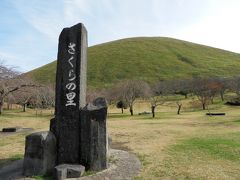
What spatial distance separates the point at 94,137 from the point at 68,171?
1411mm

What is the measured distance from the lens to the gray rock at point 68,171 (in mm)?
9867

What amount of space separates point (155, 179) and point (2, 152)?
8.30 metres

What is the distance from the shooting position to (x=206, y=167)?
11219mm

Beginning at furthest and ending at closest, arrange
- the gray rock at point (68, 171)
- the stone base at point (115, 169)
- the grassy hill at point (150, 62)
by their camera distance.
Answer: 1. the grassy hill at point (150, 62)
2. the stone base at point (115, 169)
3. the gray rock at point (68, 171)

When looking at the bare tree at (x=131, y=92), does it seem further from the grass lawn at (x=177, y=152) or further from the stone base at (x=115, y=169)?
the stone base at (x=115, y=169)

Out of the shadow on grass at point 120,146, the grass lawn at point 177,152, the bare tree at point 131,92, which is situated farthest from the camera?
the bare tree at point 131,92

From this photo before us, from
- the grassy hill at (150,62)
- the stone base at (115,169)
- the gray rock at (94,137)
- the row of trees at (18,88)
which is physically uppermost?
the grassy hill at (150,62)

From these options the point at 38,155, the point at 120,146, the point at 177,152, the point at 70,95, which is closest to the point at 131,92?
the point at 120,146

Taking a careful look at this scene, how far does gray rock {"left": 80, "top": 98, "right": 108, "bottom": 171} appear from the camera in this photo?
10.8m

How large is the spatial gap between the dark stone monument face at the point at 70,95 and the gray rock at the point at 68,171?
0.78m

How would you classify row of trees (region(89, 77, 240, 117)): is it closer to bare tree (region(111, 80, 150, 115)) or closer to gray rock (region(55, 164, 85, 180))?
bare tree (region(111, 80, 150, 115))

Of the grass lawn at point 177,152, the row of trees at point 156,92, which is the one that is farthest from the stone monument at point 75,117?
the row of trees at point 156,92

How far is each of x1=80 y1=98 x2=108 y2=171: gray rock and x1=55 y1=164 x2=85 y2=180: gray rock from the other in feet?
1.82

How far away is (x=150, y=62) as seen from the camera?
10481 centimetres
